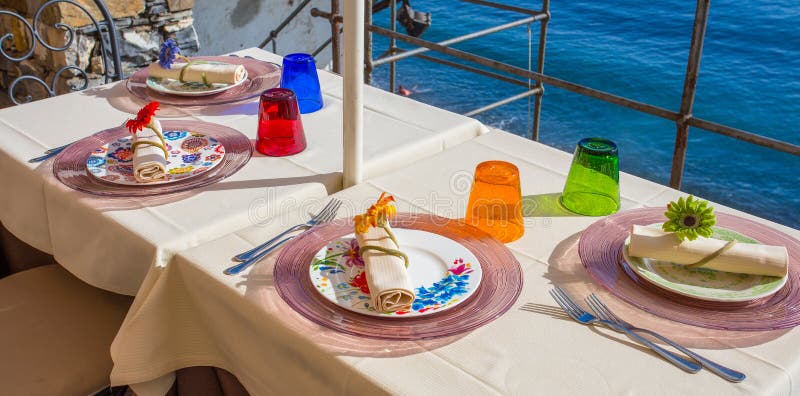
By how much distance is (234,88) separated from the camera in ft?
5.72

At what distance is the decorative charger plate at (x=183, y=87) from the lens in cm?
167

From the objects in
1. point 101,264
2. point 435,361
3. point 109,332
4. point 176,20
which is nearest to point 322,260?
point 435,361

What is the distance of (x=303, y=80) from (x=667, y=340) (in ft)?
3.25

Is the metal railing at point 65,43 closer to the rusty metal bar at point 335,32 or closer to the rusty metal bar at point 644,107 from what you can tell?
the rusty metal bar at point 335,32

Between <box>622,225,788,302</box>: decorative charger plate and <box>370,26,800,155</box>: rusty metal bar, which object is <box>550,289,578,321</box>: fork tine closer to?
<box>622,225,788,302</box>: decorative charger plate

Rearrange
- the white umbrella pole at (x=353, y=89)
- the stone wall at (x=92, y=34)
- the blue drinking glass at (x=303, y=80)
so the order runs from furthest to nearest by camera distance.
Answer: the stone wall at (x=92, y=34) < the blue drinking glass at (x=303, y=80) < the white umbrella pole at (x=353, y=89)

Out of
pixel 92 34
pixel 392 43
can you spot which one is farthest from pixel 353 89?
pixel 392 43

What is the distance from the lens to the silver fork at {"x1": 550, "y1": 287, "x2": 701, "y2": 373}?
856mm

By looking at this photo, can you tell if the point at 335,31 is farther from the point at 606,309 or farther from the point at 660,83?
the point at 660,83

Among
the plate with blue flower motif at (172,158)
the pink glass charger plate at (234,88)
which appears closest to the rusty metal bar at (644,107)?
the pink glass charger plate at (234,88)

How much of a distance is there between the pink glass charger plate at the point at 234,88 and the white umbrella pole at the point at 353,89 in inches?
18.8

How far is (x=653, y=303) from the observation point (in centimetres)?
97

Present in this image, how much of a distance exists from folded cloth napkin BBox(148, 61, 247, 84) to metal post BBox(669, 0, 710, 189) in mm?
1084

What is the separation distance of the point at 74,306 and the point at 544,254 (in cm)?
94
